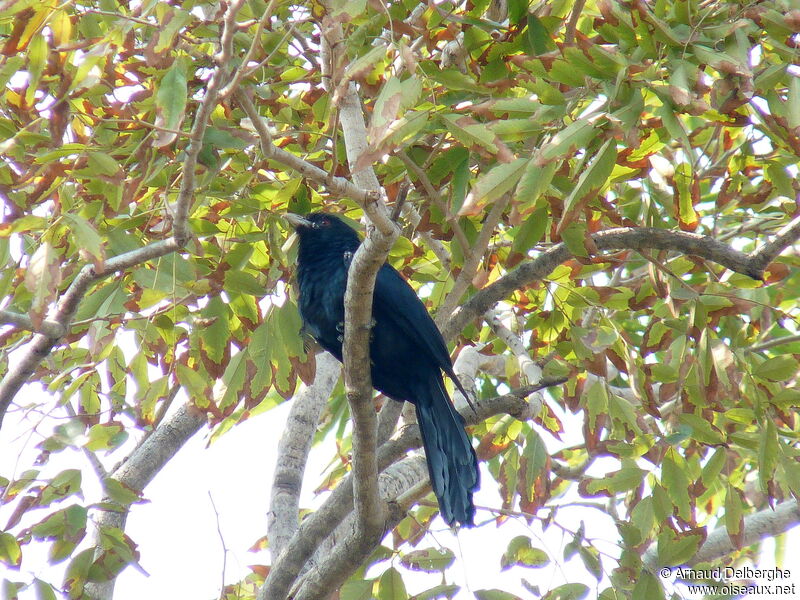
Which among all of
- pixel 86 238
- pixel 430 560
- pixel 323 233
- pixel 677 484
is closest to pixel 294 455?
pixel 323 233

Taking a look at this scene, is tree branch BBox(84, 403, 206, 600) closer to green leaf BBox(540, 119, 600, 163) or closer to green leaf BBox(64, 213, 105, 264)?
green leaf BBox(64, 213, 105, 264)

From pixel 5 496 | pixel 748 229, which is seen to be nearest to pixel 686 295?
pixel 748 229

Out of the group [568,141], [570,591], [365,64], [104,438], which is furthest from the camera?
[570,591]

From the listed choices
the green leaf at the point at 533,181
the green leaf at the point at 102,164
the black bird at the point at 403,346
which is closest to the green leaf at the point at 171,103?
the green leaf at the point at 102,164

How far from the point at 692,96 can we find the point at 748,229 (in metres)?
2.00

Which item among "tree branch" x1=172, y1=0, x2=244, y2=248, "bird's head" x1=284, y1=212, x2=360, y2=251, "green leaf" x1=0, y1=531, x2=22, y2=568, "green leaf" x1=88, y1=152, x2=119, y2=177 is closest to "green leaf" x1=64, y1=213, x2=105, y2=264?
"green leaf" x1=88, y1=152, x2=119, y2=177

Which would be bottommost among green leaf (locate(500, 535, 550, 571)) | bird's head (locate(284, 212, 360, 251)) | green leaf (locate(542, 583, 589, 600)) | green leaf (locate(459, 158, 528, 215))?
green leaf (locate(542, 583, 589, 600))

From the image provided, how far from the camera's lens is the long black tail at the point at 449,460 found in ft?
11.5

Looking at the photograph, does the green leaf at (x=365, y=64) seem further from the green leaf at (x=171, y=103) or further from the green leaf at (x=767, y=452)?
the green leaf at (x=767, y=452)

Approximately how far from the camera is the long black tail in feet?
11.5

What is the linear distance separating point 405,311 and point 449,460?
726mm

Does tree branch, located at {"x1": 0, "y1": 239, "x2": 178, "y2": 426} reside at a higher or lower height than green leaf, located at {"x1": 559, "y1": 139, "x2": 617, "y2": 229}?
higher

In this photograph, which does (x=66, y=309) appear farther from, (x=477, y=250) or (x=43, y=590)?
(x=477, y=250)

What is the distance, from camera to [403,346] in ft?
13.2
